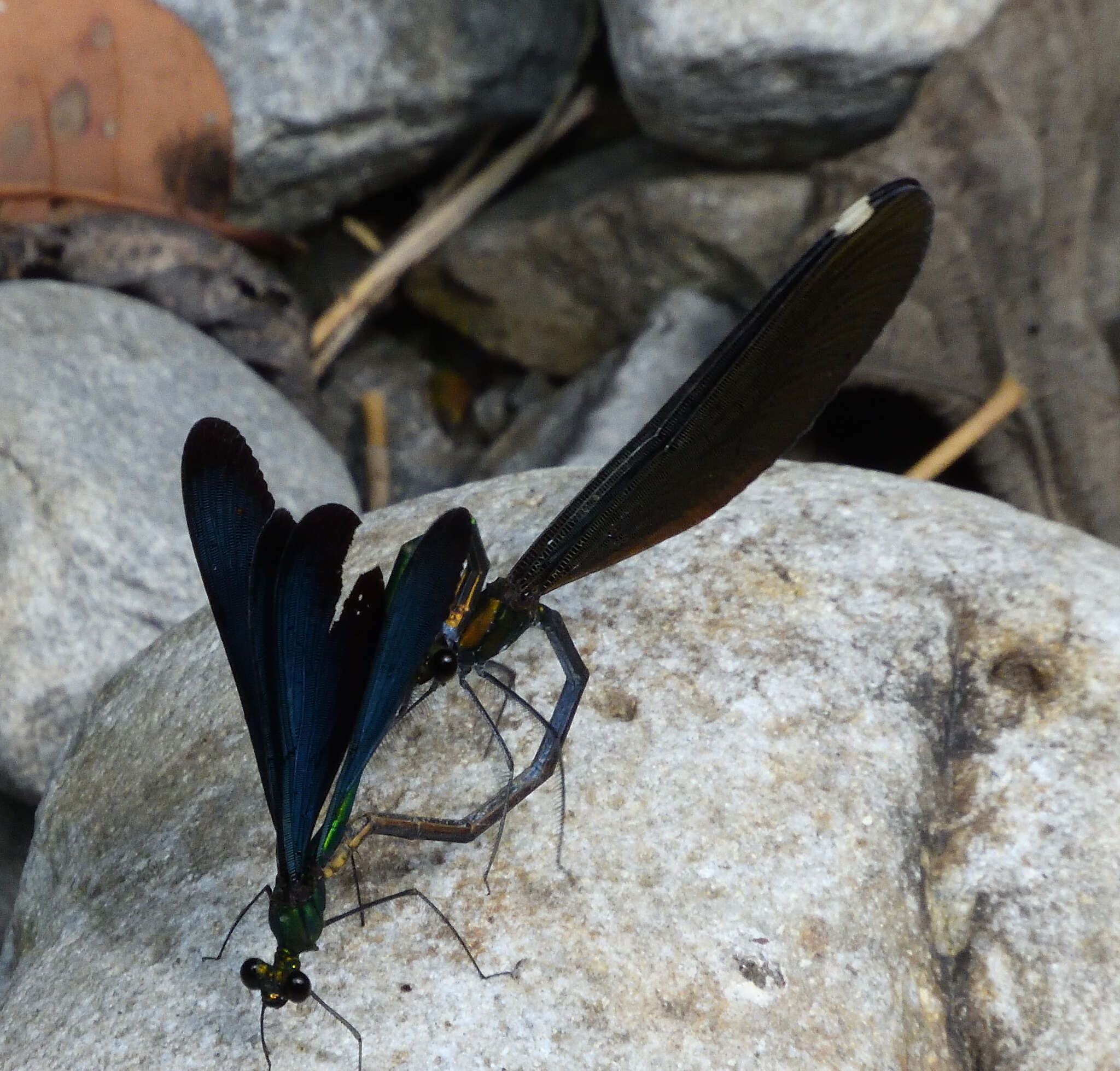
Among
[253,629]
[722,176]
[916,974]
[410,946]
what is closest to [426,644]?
[253,629]

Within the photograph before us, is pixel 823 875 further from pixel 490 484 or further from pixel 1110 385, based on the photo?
pixel 1110 385

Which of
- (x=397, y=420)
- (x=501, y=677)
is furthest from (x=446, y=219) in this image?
(x=501, y=677)

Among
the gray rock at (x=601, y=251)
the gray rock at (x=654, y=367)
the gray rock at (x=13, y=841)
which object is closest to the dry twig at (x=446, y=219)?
the gray rock at (x=601, y=251)

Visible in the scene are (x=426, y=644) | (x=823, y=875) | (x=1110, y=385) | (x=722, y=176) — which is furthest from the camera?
(x=722, y=176)

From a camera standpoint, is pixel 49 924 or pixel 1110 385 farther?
pixel 1110 385

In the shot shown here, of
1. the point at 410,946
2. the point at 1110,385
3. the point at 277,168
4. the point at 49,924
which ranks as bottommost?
the point at 1110,385

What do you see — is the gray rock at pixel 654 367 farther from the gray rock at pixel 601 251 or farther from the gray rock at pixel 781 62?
the gray rock at pixel 781 62

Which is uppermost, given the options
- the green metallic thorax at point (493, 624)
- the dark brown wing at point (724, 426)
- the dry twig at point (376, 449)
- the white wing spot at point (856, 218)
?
the white wing spot at point (856, 218)

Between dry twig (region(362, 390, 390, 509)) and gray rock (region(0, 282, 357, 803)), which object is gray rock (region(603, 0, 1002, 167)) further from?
gray rock (region(0, 282, 357, 803))
